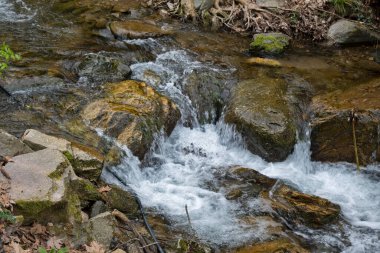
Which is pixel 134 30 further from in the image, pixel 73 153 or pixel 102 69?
pixel 73 153

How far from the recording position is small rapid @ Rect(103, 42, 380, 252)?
5406 millimetres

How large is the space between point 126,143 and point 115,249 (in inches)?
96.9

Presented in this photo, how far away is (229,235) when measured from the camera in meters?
5.20

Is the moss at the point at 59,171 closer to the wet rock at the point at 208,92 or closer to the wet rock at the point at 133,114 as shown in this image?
the wet rock at the point at 133,114

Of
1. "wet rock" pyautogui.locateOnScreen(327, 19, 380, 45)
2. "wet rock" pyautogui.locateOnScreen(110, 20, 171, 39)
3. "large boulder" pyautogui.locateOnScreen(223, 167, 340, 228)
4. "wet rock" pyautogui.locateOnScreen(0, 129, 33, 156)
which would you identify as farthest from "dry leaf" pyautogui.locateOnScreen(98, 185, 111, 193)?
"wet rock" pyautogui.locateOnScreen(327, 19, 380, 45)

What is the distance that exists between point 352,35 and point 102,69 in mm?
6412

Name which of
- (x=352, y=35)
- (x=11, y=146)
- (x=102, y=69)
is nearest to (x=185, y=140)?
(x=102, y=69)

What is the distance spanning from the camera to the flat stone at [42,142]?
15.7 feet

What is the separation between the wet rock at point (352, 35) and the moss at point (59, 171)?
27.8ft

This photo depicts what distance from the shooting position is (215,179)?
6441 millimetres

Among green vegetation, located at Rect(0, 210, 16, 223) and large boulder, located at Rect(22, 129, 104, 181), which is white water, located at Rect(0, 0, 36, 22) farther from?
green vegetation, located at Rect(0, 210, 16, 223)

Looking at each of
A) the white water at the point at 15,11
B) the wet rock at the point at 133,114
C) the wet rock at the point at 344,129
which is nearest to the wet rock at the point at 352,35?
the wet rock at the point at 344,129

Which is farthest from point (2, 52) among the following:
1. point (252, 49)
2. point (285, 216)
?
point (252, 49)

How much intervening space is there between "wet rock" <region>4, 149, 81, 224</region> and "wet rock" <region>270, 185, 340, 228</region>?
285 cm
